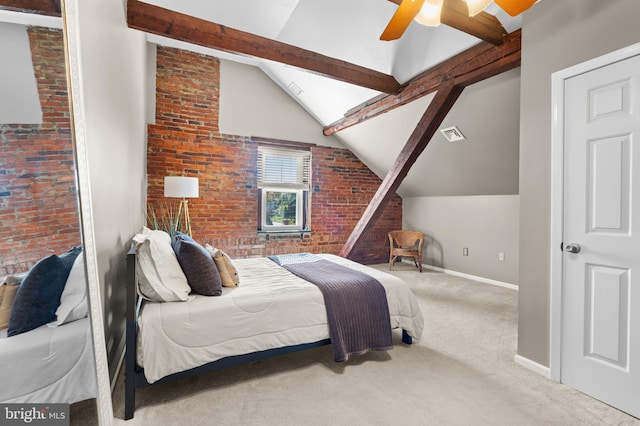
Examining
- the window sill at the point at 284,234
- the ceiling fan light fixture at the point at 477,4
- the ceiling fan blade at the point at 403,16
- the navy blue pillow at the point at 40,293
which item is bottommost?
the window sill at the point at 284,234

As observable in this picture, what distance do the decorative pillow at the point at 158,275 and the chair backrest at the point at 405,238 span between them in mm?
4330

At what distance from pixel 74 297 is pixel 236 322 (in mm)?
938

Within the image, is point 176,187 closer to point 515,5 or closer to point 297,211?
point 297,211

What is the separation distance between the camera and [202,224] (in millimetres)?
4477

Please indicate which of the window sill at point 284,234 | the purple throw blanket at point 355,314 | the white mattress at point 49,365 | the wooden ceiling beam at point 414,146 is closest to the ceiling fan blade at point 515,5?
→ the wooden ceiling beam at point 414,146

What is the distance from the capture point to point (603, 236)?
1.82 metres

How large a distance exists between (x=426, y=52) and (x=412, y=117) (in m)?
0.92

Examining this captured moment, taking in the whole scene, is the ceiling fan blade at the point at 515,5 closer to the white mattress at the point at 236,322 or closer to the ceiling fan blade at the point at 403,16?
the ceiling fan blade at the point at 403,16

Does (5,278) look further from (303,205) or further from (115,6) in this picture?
(303,205)

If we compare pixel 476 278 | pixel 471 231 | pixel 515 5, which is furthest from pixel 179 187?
pixel 476 278

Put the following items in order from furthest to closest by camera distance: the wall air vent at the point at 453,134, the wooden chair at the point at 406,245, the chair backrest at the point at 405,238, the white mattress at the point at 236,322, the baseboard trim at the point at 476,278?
the chair backrest at the point at 405,238 → the wooden chair at the point at 406,245 → the baseboard trim at the point at 476,278 → the wall air vent at the point at 453,134 → the white mattress at the point at 236,322

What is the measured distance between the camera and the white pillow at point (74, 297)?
1.11 metres

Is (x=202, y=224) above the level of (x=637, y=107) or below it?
below

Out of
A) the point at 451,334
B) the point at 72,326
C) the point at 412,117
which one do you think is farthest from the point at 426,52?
the point at 72,326
